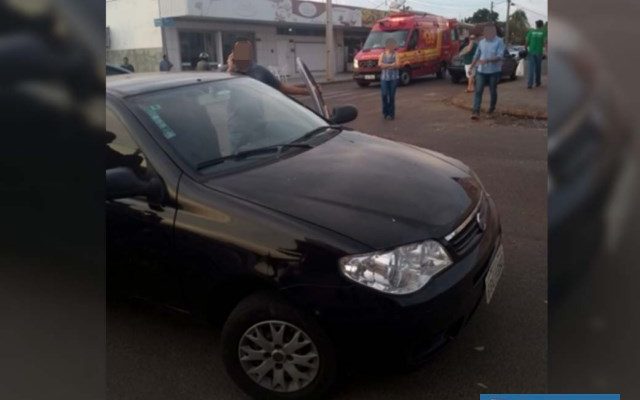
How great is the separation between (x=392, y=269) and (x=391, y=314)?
19 cm

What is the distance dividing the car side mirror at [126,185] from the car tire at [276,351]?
75 centimetres

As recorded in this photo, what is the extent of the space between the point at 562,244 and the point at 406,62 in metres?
21.1

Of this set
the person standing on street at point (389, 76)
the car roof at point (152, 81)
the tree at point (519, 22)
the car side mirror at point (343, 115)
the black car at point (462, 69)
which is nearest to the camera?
the tree at point (519, 22)

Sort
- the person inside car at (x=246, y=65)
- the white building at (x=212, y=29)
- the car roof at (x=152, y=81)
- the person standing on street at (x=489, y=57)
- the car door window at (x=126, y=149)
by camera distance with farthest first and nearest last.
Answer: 1. the white building at (x=212, y=29)
2. the person standing on street at (x=489, y=57)
3. the person inside car at (x=246, y=65)
4. the car roof at (x=152, y=81)
5. the car door window at (x=126, y=149)

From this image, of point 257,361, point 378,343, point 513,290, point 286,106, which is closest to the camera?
point 378,343

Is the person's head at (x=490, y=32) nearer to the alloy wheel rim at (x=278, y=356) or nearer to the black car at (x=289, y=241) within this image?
the black car at (x=289, y=241)

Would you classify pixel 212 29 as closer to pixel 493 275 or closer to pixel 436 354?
pixel 493 275

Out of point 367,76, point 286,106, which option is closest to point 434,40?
point 367,76

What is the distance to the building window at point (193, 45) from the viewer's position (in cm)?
2775

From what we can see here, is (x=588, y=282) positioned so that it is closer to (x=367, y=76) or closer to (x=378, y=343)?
(x=378, y=343)

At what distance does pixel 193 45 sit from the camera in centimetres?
2836

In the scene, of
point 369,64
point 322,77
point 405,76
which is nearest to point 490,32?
point 369,64

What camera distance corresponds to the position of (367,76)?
68.4ft

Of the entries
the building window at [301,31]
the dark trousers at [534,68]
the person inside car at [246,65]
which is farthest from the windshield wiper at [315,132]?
the building window at [301,31]
